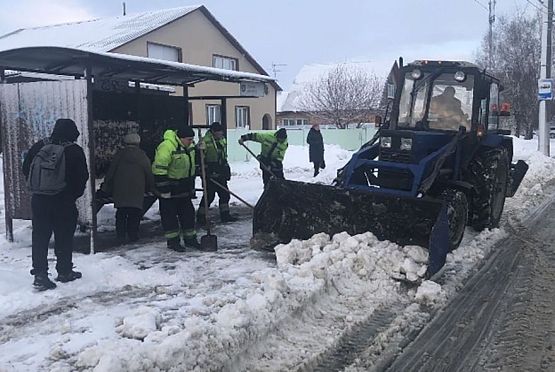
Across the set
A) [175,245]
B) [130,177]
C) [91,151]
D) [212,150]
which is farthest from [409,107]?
[91,151]

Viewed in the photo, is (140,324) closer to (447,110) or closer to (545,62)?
(447,110)

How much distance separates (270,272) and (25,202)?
3849mm

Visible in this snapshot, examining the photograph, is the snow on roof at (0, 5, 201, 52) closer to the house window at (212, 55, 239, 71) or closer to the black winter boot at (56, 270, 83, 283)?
the house window at (212, 55, 239, 71)

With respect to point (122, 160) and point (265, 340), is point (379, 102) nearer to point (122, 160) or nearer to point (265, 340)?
point (122, 160)

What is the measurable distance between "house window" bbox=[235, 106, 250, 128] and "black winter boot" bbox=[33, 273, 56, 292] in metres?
25.4

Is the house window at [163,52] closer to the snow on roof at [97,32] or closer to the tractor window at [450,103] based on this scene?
the snow on roof at [97,32]

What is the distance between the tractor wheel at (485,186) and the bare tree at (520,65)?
81.5ft

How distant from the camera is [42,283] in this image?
5.83 m

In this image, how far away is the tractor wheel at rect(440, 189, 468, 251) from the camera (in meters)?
7.09

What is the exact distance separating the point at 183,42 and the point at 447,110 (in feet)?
70.0

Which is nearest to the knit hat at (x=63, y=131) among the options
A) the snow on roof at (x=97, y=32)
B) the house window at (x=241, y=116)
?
the snow on roof at (x=97, y=32)

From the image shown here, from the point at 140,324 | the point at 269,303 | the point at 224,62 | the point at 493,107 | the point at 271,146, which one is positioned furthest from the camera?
the point at 224,62

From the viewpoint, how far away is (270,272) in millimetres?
5824

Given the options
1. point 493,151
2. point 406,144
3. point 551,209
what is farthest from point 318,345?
point 551,209
